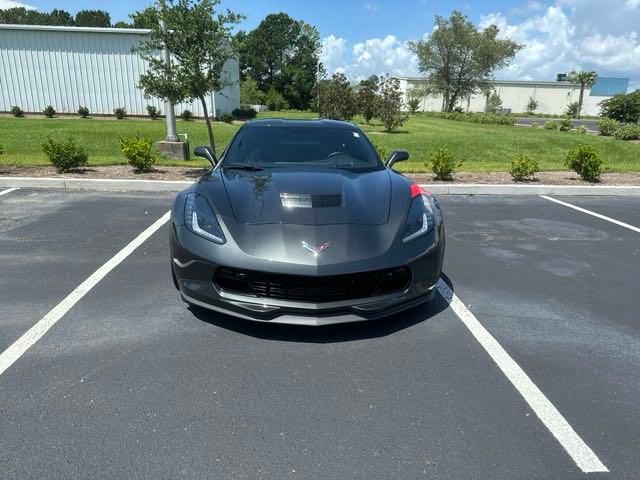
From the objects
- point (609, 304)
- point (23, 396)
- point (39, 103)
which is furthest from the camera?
point (39, 103)

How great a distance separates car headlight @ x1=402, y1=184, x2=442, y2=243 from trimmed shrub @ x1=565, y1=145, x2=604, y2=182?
7.38 meters

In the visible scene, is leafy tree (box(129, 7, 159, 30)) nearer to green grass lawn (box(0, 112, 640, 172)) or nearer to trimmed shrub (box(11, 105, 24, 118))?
green grass lawn (box(0, 112, 640, 172))

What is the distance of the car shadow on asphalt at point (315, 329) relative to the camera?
3.18 meters

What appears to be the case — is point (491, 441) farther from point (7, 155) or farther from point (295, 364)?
point (7, 155)

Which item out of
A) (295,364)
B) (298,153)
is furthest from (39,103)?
(295,364)

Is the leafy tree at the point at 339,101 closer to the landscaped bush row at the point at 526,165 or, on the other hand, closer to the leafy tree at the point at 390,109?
the leafy tree at the point at 390,109

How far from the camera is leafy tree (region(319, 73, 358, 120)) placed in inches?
945

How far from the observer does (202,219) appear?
3258mm

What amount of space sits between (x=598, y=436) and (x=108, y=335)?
2.98m

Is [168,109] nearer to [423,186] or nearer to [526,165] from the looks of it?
[423,186]

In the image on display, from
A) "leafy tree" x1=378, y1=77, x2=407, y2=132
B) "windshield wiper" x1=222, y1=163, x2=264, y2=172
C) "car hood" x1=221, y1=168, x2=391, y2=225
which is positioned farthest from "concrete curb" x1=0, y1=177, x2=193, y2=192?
"leafy tree" x1=378, y1=77, x2=407, y2=132

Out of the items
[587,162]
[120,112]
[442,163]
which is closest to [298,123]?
[442,163]

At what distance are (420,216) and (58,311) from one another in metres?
2.81

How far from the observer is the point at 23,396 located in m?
2.52
